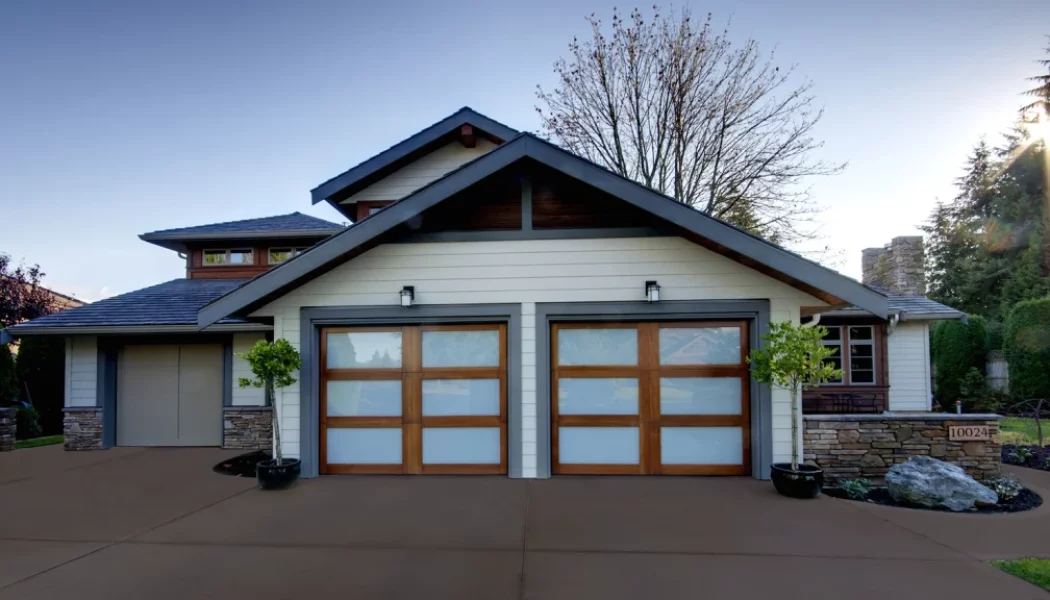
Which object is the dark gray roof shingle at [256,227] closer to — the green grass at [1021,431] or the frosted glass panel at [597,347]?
the frosted glass panel at [597,347]

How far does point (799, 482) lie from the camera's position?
5.87 meters

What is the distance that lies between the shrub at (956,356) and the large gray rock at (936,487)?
1217cm

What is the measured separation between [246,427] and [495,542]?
7.09m

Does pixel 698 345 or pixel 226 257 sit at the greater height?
pixel 226 257

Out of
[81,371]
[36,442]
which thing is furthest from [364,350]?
[36,442]

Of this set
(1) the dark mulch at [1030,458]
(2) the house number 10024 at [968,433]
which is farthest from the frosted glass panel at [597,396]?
(1) the dark mulch at [1030,458]

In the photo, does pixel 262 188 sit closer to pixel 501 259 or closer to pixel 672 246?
pixel 501 259

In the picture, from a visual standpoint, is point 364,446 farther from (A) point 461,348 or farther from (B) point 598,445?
(B) point 598,445

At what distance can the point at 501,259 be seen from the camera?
7020 mm

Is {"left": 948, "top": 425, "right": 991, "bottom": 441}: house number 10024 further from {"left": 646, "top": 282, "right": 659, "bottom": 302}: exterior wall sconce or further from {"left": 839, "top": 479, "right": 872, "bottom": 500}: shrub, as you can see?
{"left": 646, "top": 282, "right": 659, "bottom": 302}: exterior wall sconce

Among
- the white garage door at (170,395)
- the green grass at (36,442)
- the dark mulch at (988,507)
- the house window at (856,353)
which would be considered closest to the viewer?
the dark mulch at (988,507)

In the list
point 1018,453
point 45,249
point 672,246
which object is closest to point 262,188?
point 45,249

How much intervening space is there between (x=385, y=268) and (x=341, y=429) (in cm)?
232

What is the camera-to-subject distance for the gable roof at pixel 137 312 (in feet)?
30.8
